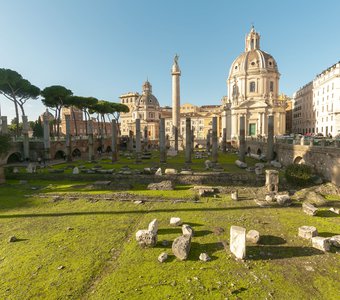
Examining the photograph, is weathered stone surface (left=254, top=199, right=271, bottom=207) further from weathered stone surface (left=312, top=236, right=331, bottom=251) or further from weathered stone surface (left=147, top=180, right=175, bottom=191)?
weathered stone surface (left=147, top=180, right=175, bottom=191)

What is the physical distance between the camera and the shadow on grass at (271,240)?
28.5 feet

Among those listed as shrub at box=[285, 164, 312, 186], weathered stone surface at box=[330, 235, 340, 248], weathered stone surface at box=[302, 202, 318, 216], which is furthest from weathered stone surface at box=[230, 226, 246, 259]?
shrub at box=[285, 164, 312, 186]

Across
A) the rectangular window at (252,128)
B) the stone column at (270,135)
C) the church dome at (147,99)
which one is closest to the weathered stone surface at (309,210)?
the stone column at (270,135)

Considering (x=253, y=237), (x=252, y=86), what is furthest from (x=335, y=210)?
(x=252, y=86)

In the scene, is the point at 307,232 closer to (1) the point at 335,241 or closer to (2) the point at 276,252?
(1) the point at 335,241

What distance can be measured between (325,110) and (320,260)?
50.3 meters

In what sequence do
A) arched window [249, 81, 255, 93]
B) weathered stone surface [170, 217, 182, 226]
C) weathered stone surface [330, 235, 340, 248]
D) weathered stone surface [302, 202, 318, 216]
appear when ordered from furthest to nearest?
arched window [249, 81, 255, 93] < weathered stone surface [302, 202, 318, 216] < weathered stone surface [170, 217, 182, 226] < weathered stone surface [330, 235, 340, 248]

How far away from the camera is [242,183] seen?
60.2 feet

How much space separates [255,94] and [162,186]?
155 feet

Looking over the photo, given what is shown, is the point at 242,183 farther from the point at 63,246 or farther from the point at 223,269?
the point at 63,246

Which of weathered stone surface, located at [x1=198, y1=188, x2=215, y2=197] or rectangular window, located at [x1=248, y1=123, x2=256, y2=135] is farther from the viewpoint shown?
rectangular window, located at [x1=248, y1=123, x2=256, y2=135]

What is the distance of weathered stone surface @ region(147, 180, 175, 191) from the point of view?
16906 millimetres

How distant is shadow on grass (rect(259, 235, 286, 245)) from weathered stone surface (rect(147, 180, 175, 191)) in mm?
8595

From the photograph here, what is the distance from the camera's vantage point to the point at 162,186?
1706 cm
